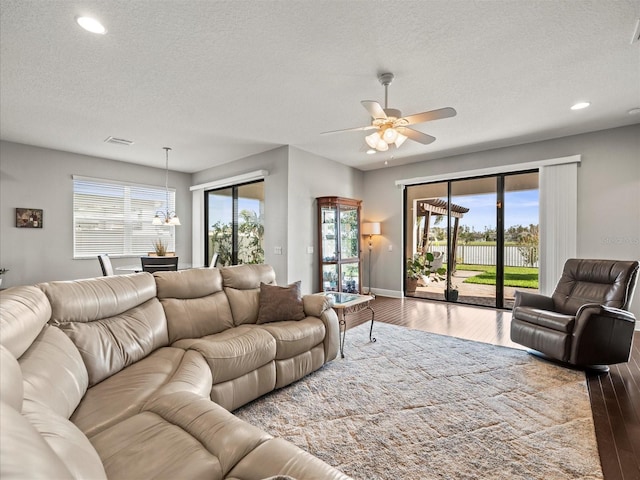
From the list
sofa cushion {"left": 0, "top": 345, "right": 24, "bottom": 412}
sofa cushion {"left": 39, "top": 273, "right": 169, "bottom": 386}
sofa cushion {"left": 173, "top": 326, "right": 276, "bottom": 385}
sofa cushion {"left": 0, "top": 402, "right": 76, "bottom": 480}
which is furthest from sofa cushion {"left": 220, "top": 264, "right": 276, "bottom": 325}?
sofa cushion {"left": 0, "top": 402, "right": 76, "bottom": 480}

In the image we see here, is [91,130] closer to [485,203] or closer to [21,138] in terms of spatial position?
[21,138]

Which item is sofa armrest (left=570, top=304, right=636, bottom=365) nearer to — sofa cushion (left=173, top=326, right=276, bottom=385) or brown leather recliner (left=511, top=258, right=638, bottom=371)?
brown leather recliner (left=511, top=258, right=638, bottom=371)

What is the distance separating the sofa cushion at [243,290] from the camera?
A: 2.96 meters

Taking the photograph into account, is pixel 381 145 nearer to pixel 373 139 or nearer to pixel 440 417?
pixel 373 139

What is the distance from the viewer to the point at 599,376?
2871 millimetres

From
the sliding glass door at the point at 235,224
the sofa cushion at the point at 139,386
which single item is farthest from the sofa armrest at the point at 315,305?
the sliding glass door at the point at 235,224

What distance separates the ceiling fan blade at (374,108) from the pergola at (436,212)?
13.0 feet

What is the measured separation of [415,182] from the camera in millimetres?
6375

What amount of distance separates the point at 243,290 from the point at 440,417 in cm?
202

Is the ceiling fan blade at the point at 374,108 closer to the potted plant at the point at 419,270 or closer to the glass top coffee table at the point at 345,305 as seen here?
the glass top coffee table at the point at 345,305

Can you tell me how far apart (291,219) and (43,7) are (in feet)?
12.0

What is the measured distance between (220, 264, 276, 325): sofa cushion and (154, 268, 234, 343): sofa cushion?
0.08m

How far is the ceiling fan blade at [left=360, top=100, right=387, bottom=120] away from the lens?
257 centimetres

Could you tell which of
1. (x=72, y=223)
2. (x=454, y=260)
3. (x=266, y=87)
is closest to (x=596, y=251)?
(x=454, y=260)
